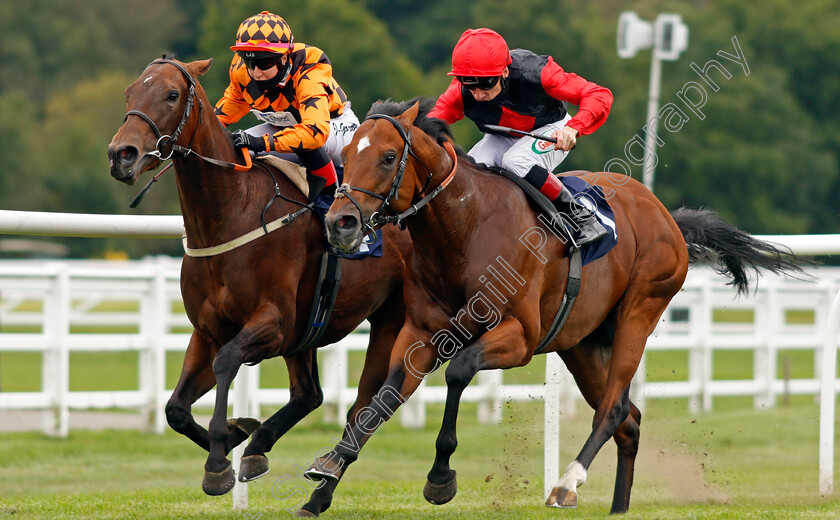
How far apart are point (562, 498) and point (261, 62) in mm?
2382

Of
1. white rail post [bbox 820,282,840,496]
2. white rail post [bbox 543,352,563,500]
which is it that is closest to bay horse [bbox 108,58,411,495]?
white rail post [bbox 543,352,563,500]

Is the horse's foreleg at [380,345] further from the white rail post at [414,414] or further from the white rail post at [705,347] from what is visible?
the white rail post at [705,347]

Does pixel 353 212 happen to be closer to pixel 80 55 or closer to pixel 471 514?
pixel 471 514

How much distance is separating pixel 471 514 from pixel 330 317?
116cm

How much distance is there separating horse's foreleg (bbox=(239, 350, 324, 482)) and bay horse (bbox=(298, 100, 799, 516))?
33cm

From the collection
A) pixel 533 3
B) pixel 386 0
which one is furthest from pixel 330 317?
pixel 386 0

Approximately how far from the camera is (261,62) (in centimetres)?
530

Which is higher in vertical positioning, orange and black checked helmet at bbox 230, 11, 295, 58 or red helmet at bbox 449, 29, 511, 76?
orange and black checked helmet at bbox 230, 11, 295, 58

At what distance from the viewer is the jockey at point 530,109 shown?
5176 mm

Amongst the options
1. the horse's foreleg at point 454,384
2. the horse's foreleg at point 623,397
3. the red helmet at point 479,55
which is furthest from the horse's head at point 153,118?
the horse's foreleg at point 623,397

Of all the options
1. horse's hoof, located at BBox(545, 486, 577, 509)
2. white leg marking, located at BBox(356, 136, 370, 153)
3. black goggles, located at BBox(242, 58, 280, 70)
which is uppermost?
black goggles, located at BBox(242, 58, 280, 70)

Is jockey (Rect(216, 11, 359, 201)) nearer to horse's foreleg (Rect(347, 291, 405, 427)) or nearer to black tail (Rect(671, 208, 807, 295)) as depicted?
horse's foreleg (Rect(347, 291, 405, 427))

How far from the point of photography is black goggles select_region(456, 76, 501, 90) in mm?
5137

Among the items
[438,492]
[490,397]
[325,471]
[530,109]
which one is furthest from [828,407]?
[490,397]
